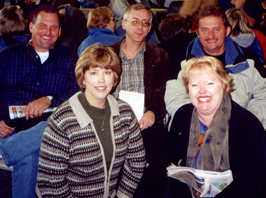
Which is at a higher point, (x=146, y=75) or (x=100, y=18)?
(x=100, y=18)

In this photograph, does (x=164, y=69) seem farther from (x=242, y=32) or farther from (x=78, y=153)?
(x=78, y=153)

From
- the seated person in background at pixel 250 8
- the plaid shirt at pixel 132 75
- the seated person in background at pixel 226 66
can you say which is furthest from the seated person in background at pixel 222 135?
the seated person in background at pixel 250 8

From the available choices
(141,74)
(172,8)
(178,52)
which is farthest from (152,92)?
(172,8)

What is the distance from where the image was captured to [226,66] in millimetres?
2412

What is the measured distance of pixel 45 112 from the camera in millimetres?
2473

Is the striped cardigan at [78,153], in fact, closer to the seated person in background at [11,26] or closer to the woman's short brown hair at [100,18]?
the seated person in background at [11,26]

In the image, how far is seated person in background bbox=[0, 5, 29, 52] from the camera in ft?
9.26

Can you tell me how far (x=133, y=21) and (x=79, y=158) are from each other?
4.87ft

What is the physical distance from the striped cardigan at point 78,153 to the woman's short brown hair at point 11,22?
1481mm

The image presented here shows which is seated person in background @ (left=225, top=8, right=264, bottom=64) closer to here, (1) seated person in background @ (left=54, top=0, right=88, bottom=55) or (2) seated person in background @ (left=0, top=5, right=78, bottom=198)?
(2) seated person in background @ (left=0, top=5, right=78, bottom=198)

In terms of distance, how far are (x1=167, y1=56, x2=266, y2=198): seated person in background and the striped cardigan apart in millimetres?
510

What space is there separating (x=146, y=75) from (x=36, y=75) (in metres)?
1.04

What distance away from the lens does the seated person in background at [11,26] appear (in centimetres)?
282

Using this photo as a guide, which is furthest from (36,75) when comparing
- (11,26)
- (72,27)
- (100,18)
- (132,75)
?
(72,27)
